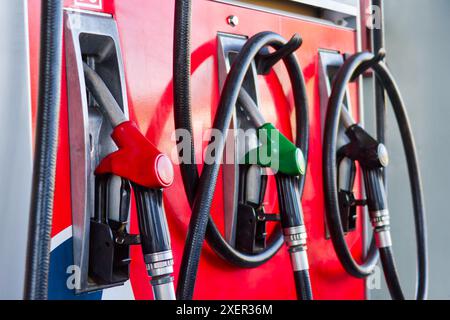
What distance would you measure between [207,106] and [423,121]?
0.63 m

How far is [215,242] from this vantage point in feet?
2.96

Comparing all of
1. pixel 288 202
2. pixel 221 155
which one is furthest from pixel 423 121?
pixel 221 155

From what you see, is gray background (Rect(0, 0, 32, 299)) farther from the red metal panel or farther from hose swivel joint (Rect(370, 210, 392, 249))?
hose swivel joint (Rect(370, 210, 392, 249))

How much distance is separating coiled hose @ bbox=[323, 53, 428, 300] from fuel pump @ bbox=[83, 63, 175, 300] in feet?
1.44

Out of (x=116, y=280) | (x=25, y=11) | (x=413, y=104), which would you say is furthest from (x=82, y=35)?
(x=413, y=104)

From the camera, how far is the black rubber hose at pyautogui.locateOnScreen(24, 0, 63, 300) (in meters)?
0.55

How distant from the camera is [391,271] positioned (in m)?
1.15

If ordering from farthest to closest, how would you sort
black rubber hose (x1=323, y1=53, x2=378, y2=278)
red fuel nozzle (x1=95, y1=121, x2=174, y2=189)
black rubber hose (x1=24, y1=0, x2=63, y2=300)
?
1. black rubber hose (x1=323, y1=53, x2=378, y2=278)
2. red fuel nozzle (x1=95, y1=121, x2=174, y2=189)
3. black rubber hose (x1=24, y1=0, x2=63, y2=300)

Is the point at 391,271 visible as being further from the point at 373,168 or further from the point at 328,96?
the point at 328,96

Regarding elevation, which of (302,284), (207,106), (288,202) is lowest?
(302,284)

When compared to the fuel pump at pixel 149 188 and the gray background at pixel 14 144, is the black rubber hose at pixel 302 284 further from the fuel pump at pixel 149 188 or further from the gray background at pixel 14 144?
the gray background at pixel 14 144

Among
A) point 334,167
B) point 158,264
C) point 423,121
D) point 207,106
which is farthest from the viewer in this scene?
point 423,121

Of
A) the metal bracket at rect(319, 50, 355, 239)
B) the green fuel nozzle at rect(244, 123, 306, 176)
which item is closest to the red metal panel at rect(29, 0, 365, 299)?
the metal bracket at rect(319, 50, 355, 239)
